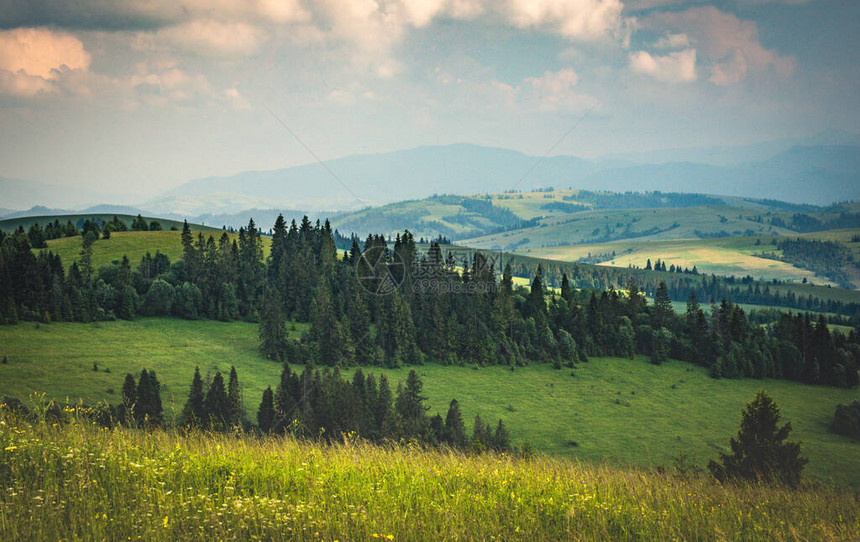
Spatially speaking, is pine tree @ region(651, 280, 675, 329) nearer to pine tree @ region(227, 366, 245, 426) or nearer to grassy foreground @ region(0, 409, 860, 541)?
pine tree @ region(227, 366, 245, 426)

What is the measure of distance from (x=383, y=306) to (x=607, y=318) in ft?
258

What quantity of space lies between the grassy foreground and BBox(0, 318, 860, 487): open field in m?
85.8

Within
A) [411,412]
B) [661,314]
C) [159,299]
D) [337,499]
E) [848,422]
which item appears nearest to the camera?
[337,499]

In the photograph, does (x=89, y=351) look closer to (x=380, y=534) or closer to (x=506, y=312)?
(x=506, y=312)

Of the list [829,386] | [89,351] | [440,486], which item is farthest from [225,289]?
[829,386]

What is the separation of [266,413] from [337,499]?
89945 mm

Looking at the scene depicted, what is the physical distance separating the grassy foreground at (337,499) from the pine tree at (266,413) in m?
83.3

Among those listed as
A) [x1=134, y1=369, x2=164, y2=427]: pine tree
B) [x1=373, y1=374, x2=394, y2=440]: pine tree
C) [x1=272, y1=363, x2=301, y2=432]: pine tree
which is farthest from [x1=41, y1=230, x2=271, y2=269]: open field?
[x1=373, y1=374, x2=394, y2=440]: pine tree

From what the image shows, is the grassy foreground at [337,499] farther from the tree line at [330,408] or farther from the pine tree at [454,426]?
the pine tree at [454,426]

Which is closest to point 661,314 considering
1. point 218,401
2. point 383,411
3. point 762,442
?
point 762,442

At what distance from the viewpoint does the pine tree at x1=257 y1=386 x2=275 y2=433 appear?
93488 mm

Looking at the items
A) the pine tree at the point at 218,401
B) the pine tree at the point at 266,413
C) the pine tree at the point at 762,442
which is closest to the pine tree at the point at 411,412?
the pine tree at the point at 266,413

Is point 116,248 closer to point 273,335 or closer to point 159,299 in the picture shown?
point 159,299

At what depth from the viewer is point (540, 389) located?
144 m
